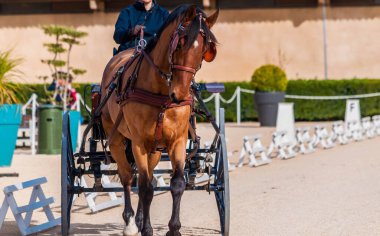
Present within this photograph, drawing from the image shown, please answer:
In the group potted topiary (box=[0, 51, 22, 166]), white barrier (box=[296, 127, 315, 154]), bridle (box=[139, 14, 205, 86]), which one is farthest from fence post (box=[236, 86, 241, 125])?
bridle (box=[139, 14, 205, 86])

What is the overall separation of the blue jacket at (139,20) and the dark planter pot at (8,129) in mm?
6256

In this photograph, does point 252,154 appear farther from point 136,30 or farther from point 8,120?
point 136,30

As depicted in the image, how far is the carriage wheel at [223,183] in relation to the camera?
8055 millimetres

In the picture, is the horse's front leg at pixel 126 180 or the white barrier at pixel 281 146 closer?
the horse's front leg at pixel 126 180

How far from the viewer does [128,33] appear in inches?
356

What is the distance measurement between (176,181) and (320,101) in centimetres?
2378

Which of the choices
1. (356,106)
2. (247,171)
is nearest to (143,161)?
(247,171)

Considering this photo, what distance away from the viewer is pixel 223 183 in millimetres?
8547

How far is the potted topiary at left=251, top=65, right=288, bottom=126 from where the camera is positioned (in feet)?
88.1

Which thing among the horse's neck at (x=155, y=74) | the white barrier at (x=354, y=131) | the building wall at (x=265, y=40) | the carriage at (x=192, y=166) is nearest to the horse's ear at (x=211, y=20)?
the horse's neck at (x=155, y=74)

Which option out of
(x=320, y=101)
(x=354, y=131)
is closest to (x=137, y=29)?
(x=354, y=131)

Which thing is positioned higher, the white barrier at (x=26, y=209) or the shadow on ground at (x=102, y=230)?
the white barrier at (x=26, y=209)

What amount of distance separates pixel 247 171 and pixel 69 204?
676 cm

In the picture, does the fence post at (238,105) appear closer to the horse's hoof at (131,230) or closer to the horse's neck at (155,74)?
the horse's hoof at (131,230)
